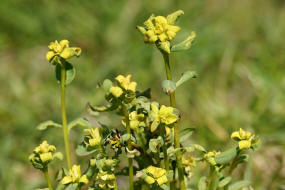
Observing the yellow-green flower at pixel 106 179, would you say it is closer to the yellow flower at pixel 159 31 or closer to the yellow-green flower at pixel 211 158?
the yellow-green flower at pixel 211 158

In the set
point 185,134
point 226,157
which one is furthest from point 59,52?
point 226,157

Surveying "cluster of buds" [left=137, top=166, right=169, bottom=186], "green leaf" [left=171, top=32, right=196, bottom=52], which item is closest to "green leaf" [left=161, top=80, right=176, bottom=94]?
"green leaf" [left=171, top=32, right=196, bottom=52]

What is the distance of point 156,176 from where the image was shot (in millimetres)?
1213

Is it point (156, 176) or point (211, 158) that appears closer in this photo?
point (156, 176)

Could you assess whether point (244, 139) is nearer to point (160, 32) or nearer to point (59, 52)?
point (160, 32)

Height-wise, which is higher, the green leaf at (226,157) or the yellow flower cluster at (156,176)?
the green leaf at (226,157)

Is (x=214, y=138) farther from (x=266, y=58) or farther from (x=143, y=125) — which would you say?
(x=143, y=125)

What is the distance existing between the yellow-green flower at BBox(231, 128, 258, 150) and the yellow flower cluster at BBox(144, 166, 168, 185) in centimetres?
24

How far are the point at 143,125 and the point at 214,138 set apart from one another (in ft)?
3.99

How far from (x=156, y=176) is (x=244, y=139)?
29 centimetres

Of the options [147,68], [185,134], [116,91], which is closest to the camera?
[116,91]

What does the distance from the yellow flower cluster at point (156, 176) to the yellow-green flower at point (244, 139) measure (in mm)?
238

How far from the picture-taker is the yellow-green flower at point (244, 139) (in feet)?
4.16

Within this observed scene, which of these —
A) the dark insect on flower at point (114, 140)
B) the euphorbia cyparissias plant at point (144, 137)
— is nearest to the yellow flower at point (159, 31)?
the euphorbia cyparissias plant at point (144, 137)
